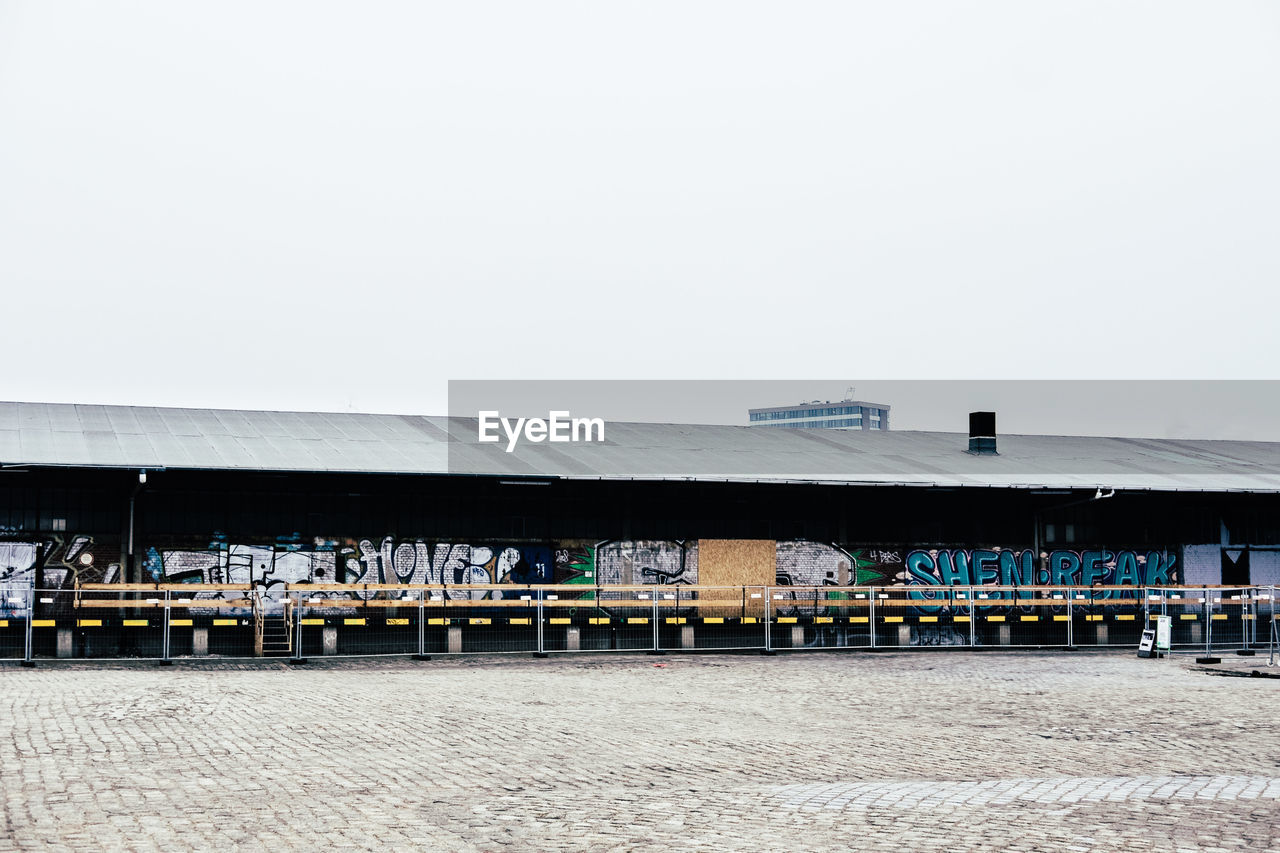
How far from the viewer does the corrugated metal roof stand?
29969mm

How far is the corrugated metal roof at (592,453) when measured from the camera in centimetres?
2997

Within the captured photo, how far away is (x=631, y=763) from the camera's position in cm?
1298

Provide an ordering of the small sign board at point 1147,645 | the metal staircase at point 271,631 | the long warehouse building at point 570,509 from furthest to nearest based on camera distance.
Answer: the long warehouse building at point 570,509 → the small sign board at point 1147,645 → the metal staircase at point 271,631

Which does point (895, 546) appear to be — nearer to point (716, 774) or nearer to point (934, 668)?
point (934, 668)

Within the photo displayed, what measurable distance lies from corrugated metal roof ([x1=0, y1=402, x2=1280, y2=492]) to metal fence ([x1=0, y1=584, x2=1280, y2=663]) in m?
2.80

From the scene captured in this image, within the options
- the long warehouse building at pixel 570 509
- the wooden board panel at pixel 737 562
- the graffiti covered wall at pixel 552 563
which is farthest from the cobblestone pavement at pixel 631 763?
the wooden board panel at pixel 737 562

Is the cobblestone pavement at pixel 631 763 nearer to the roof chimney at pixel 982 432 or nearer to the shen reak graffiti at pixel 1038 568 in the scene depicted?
the shen reak graffiti at pixel 1038 568

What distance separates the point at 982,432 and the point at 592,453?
13701mm

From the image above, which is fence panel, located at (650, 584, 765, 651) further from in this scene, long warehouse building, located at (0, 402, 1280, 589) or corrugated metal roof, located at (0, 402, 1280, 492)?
corrugated metal roof, located at (0, 402, 1280, 492)

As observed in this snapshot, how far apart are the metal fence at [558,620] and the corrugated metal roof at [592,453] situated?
280 centimetres

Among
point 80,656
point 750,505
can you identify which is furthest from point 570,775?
point 750,505

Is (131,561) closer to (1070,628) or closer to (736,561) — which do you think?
(736,561)

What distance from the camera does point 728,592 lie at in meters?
32.6

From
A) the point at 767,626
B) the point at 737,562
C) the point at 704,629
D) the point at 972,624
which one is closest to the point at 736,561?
the point at 737,562
